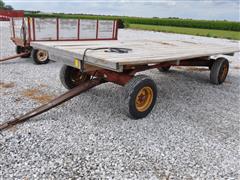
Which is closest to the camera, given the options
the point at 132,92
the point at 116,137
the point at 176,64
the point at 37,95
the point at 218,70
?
the point at 116,137

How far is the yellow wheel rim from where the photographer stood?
3805 mm

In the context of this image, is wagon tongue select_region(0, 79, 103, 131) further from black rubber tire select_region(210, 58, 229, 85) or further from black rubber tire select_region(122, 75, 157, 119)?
black rubber tire select_region(210, 58, 229, 85)

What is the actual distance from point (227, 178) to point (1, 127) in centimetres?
269

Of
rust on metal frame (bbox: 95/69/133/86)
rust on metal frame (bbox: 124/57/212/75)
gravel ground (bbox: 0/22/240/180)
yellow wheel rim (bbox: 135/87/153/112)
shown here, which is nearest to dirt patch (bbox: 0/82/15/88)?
gravel ground (bbox: 0/22/240/180)

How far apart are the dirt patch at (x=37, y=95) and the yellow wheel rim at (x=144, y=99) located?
163cm

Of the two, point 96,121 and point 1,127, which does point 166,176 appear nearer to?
point 96,121

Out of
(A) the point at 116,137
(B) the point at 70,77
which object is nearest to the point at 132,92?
(A) the point at 116,137

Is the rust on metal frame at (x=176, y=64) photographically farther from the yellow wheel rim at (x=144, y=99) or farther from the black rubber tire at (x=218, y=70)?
the yellow wheel rim at (x=144, y=99)

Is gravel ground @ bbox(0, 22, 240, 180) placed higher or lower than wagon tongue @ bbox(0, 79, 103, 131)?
lower

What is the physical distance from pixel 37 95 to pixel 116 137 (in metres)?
2.07

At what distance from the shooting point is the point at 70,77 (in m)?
4.77

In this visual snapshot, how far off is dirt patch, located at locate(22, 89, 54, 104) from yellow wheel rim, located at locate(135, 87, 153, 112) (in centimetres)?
163

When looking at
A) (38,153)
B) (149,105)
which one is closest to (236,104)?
(149,105)

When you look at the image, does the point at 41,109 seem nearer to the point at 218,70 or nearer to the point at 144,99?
the point at 144,99
